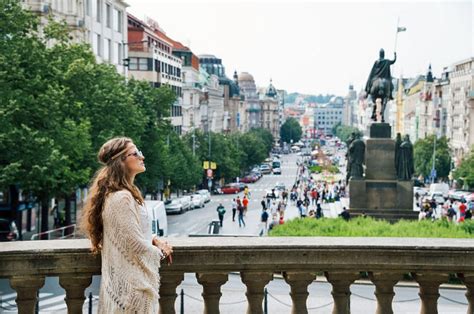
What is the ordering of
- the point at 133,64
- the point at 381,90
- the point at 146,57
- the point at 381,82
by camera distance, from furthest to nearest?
1. the point at 133,64
2. the point at 146,57
3. the point at 381,82
4. the point at 381,90

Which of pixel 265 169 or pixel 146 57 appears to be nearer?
pixel 146 57

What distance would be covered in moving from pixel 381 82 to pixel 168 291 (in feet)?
95.7

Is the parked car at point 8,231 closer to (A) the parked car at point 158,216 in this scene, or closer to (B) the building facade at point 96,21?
(A) the parked car at point 158,216

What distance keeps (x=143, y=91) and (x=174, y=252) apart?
171 feet

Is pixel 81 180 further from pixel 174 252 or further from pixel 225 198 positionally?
pixel 225 198

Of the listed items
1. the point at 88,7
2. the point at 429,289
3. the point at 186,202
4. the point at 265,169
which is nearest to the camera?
the point at 429,289

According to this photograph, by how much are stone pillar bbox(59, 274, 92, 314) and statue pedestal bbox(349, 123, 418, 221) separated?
28206mm

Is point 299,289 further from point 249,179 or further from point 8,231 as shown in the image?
point 249,179

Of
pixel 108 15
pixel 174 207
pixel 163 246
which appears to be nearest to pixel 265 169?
pixel 108 15

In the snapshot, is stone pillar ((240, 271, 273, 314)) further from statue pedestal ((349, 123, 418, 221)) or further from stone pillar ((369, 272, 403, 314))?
statue pedestal ((349, 123, 418, 221))

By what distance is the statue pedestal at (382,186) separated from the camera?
113 feet

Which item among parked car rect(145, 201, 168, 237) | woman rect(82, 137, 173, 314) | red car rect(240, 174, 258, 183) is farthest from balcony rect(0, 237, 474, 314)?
red car rect(240, 174, 258, 183)

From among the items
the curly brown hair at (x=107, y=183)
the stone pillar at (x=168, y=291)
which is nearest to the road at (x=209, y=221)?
the stone pillar at (x=168, y=291)

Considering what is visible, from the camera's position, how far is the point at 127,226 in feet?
18.7
